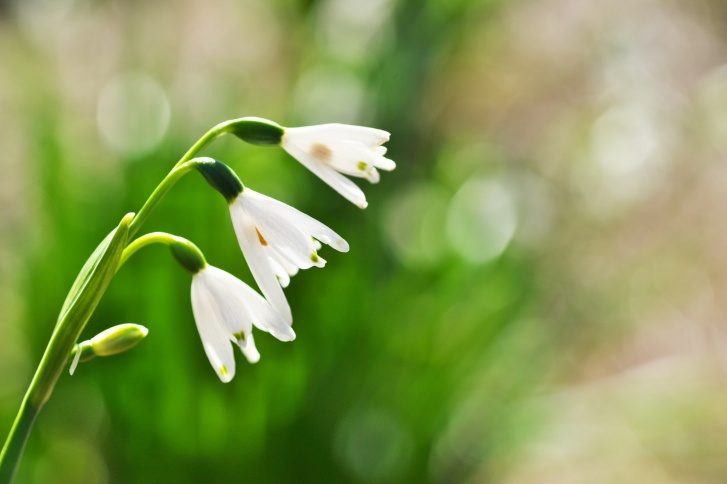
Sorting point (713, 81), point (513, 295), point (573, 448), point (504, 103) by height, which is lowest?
point (573, 448)

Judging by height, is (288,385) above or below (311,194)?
below

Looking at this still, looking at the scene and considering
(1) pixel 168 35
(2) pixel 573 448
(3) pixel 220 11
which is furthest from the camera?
(3) pixel 220 11

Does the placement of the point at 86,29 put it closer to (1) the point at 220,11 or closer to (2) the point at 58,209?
(1) the point at 220,11

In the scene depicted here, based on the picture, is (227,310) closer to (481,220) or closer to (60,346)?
(60,346)

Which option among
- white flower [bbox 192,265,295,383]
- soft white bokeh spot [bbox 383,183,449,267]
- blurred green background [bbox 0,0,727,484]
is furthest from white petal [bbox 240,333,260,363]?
soft white bokeh spot [bbox 383,183,449,267]

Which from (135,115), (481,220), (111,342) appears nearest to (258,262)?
(111,342)

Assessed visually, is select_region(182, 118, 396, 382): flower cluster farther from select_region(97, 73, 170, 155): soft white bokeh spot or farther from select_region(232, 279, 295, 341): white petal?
select_region(97, 73, 170, 155): soft white bokeh spot

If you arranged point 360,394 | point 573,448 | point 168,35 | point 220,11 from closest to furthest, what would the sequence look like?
point 360,394 → point 573,448 → point 168,35 → point 220,11

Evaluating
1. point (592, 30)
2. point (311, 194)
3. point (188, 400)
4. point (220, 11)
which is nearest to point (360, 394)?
point (188, 400)
